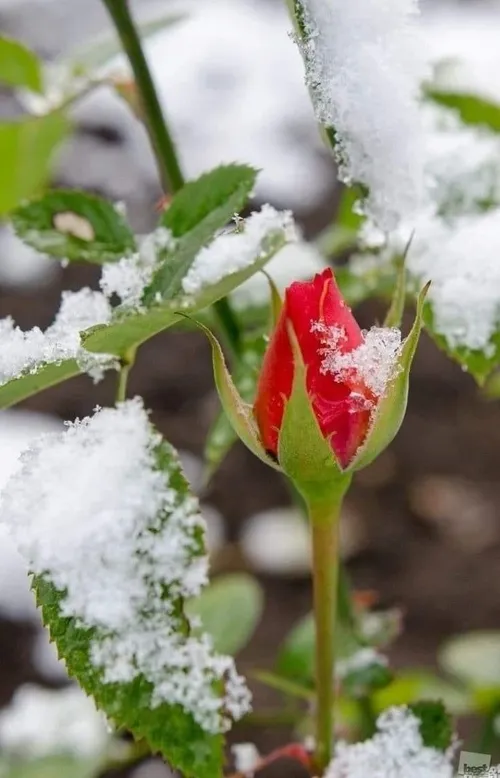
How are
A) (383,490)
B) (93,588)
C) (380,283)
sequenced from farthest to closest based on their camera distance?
(383,490), (380,283), (93,588)

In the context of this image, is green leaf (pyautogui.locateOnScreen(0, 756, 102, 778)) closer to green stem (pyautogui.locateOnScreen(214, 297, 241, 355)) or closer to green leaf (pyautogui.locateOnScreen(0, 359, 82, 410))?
green stem (pyautogui.locateOnScreen(214, 297, 241, 355))

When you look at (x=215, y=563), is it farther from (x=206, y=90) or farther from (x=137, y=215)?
(x=206, y=90)

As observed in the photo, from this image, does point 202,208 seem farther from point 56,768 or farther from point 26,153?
point 56,768

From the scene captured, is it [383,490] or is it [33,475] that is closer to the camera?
[33,475]

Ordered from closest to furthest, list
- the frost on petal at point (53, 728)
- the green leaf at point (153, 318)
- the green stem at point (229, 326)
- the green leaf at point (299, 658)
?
the green leaf at point (153, 318) < the green stem at point (229, 326) < the green leaf at point (299, 658) < the frost on petal at point (53, 728)

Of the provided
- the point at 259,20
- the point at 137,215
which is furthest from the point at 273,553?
A: the point at 259,20

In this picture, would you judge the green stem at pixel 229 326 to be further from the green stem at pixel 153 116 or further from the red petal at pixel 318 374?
the red petal at pixel 318 374

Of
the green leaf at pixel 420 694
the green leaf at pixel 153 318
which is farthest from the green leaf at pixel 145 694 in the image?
the green leaf at pixel 420 694
